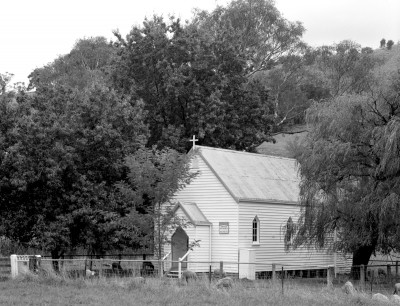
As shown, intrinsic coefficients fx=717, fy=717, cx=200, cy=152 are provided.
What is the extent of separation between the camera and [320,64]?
234 ft

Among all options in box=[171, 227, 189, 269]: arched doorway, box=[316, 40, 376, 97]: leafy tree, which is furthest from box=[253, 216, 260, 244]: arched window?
box=[316, 40, 376, 97]: leafy tree

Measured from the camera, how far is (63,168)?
1330 inches

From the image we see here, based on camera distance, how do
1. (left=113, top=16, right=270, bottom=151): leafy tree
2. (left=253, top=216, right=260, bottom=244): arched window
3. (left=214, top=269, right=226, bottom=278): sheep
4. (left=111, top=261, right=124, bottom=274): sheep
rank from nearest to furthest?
(left=111, top=261, right=124, bottom=274): sheep
(left=214, top=269, right=226, bottom=278): sheep
(left=253, top=216, right=260, bottom=244): arched window
(left=113, top=16, right=270, bottom=151): leafy tree

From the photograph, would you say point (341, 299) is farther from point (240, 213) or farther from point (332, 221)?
point (240, 213)

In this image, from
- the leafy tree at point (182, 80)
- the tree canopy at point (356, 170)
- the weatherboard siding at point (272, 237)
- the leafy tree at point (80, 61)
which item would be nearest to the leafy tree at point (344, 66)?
the leafy tree at point (182, 80)

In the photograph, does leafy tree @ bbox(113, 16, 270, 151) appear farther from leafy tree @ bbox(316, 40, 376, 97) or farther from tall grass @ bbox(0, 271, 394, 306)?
tall grass @ bbox(0, 271, 394, 306)

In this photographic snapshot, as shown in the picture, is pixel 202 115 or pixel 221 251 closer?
pixel 221 251

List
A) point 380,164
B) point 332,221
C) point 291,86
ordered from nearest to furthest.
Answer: point 380,164 → point 332,221 → point 291,86

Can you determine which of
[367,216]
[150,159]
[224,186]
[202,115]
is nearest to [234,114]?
[202,115]

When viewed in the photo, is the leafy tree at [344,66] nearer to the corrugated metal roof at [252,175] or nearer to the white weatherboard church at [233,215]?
the corrugated metal roof at [252,175]

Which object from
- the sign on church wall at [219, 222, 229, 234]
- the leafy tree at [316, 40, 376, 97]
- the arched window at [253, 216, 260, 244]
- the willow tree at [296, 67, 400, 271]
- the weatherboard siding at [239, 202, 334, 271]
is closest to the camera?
the willow tree at [296, 67, 400, 271]

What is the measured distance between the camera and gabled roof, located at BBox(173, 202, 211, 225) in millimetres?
36469

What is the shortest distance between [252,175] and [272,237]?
11.7 feet

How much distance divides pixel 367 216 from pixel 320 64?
43061mm
